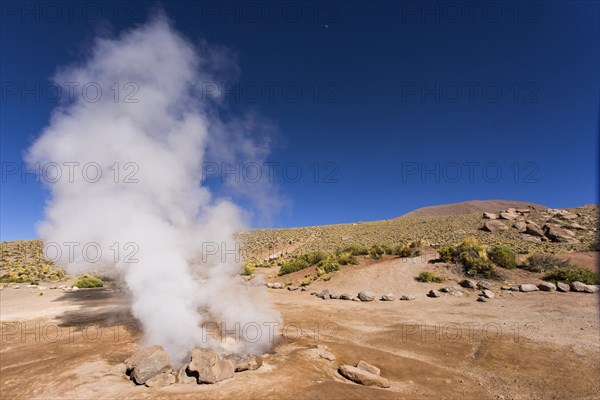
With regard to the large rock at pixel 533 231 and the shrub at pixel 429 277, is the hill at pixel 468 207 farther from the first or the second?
the shrub at pixel 429 277

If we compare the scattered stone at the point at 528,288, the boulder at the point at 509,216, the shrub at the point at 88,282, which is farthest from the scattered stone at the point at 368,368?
the boulder at the point at 509,216

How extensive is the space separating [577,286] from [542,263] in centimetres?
434

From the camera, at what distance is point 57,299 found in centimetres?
1992

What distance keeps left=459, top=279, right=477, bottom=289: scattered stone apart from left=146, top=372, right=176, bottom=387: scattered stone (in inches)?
736

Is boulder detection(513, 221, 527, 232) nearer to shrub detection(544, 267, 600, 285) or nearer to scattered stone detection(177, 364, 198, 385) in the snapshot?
shrub detection(544, 267, 600, 285)

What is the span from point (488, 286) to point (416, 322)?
818 cm

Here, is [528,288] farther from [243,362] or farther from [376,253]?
[243,362]

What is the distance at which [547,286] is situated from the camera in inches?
688

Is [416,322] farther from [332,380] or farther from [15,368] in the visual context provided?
[15,368]

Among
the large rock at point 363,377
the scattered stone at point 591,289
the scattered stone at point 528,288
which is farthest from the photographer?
the scattered stone at point 528,288

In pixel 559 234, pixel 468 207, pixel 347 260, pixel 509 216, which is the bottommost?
pixel 347 260

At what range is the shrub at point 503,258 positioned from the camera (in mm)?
21516

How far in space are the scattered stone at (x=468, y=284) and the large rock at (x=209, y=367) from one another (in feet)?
57.3

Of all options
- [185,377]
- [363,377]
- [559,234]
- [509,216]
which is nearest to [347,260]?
[363,377]
